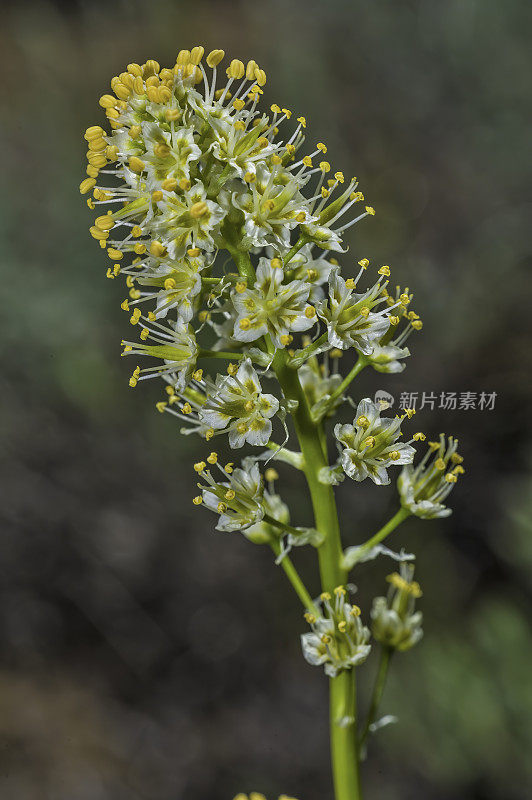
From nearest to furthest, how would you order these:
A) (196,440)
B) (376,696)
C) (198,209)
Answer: (198,209) → (376,696) → (196,440)

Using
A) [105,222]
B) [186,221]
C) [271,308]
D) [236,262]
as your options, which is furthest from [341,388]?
[105,222]

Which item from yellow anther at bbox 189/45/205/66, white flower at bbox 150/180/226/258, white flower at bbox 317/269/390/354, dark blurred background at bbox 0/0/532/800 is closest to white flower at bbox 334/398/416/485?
white flower at bbox 317/269/390/354

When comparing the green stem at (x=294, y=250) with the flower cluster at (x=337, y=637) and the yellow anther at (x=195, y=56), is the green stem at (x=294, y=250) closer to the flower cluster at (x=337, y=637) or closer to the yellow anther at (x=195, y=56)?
the yellow anther at (x=195, y=56)

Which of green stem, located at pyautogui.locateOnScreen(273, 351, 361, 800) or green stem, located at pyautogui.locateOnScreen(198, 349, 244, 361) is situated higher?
green stem, located at pyautogui.locateOnScreen(198, 349, 244, 361)

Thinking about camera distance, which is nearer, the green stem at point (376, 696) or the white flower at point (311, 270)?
the white flower at point (311, 270)

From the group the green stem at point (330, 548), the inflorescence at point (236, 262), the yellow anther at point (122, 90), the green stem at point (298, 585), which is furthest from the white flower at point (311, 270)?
the green stem at point (298, 585)

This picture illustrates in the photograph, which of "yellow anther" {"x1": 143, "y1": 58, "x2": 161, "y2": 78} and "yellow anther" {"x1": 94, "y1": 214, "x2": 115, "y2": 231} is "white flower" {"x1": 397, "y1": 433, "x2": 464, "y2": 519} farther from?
"yellow anther" {"x1": 143, "y1": 58, "x2": 161, "y2": 78}

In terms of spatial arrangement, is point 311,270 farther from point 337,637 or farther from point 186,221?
point 337,637
